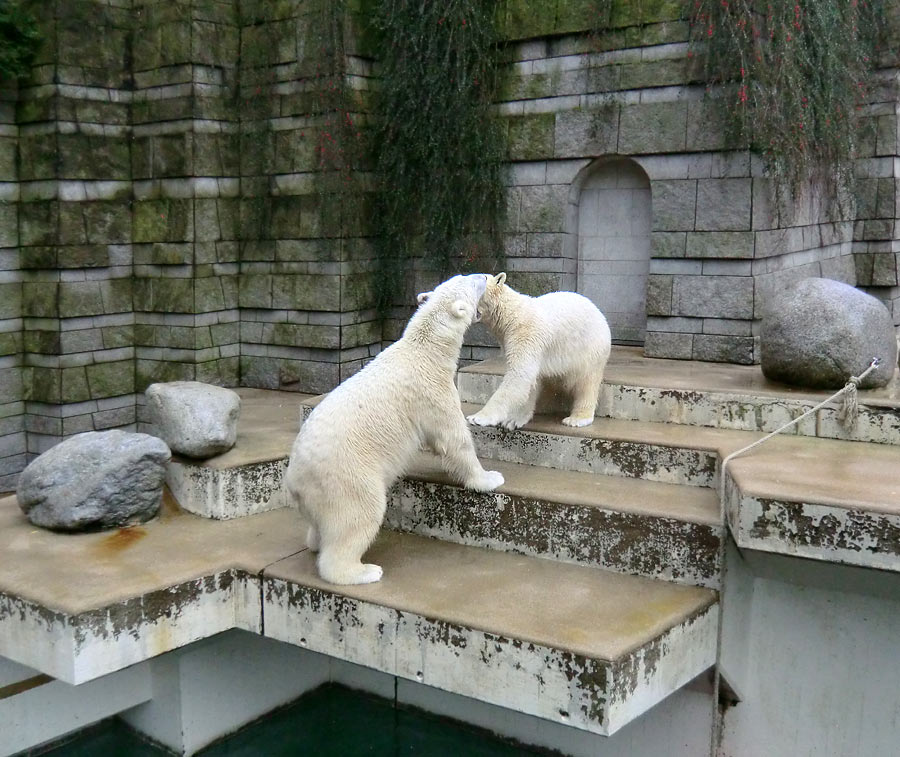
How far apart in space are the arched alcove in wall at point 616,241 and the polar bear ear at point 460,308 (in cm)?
357

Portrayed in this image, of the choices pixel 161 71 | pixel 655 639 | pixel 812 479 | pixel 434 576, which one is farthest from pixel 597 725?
pixel 161 71

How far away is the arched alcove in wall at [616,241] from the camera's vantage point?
7625 mm

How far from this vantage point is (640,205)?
25.0 ft

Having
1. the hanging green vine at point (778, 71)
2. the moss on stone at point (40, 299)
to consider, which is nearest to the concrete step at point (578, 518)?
the hanging green vine at point (778, 71)

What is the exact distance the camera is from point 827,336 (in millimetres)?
5430

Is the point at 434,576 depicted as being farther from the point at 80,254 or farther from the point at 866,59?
the point at 866,59

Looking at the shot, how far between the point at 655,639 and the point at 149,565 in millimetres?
2516

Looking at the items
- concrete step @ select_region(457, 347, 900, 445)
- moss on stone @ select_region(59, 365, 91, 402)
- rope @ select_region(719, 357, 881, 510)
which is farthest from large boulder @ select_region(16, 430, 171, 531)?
rope @ select_region(719, 357, 881, 510)

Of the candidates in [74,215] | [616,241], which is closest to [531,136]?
[616,241]

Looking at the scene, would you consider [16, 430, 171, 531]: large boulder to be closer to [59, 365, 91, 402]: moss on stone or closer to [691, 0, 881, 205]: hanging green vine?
[59, 365, 91, 402]: moss on stone

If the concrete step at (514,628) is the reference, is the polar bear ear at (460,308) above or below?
above

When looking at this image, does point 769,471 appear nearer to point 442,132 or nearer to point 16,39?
point 442,132

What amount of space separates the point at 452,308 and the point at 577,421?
55.3 inches

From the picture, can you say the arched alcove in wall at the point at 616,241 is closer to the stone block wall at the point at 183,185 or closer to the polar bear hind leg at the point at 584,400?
the polar bear hind leg at the point at 584,400
